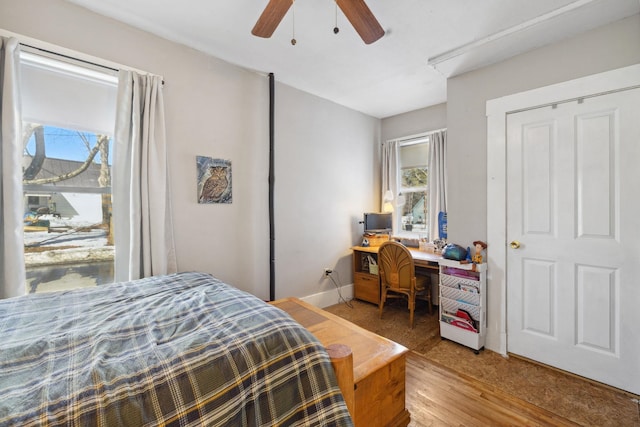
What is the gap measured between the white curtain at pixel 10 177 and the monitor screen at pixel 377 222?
325 centimetres

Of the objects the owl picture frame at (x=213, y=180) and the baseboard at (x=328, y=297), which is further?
the baseboard at (x=328, y=297)

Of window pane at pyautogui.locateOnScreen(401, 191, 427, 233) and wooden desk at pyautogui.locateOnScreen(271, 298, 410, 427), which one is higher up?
window pane at pyautogui.locateOnScreen(401, 191, 427, 233)

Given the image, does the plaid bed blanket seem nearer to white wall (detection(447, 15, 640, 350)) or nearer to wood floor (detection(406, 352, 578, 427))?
wood floor (detection(406, 352, 578, 427))

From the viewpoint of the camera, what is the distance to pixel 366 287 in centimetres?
350

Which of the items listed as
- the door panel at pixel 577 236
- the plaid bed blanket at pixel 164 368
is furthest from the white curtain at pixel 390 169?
the plaid bed blanket at pixel 164 368

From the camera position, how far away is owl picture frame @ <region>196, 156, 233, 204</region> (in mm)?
2352

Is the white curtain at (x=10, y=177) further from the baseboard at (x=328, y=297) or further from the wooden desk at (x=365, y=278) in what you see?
the wooden desk at (x=365, y=278)

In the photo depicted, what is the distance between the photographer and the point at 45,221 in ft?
5.99

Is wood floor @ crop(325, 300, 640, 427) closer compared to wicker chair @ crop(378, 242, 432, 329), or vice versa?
wood floor @ crop(325, 300, 640, 427)

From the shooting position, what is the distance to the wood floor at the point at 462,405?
158 centimetres

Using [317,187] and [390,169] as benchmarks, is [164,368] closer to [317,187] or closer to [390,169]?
[317,187]

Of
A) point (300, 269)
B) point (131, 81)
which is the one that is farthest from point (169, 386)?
point (300, 269)

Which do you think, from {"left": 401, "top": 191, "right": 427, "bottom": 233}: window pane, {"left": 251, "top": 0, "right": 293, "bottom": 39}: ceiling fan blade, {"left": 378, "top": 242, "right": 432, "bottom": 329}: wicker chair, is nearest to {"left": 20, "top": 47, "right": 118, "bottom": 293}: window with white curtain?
{"left": 251, "top": 0, "right": 293, "bottom": 39}: ceiling fan blade

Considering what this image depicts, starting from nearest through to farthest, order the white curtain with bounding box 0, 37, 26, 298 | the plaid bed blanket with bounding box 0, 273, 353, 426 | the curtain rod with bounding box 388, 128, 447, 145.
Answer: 1. the plaid bed blanket with bounding box 0, 273, 353, 426
2. the white curtain with bounding box 0, 37, 26, 298
3. the curtain rod with bounding box 388, 128, 447, 145
